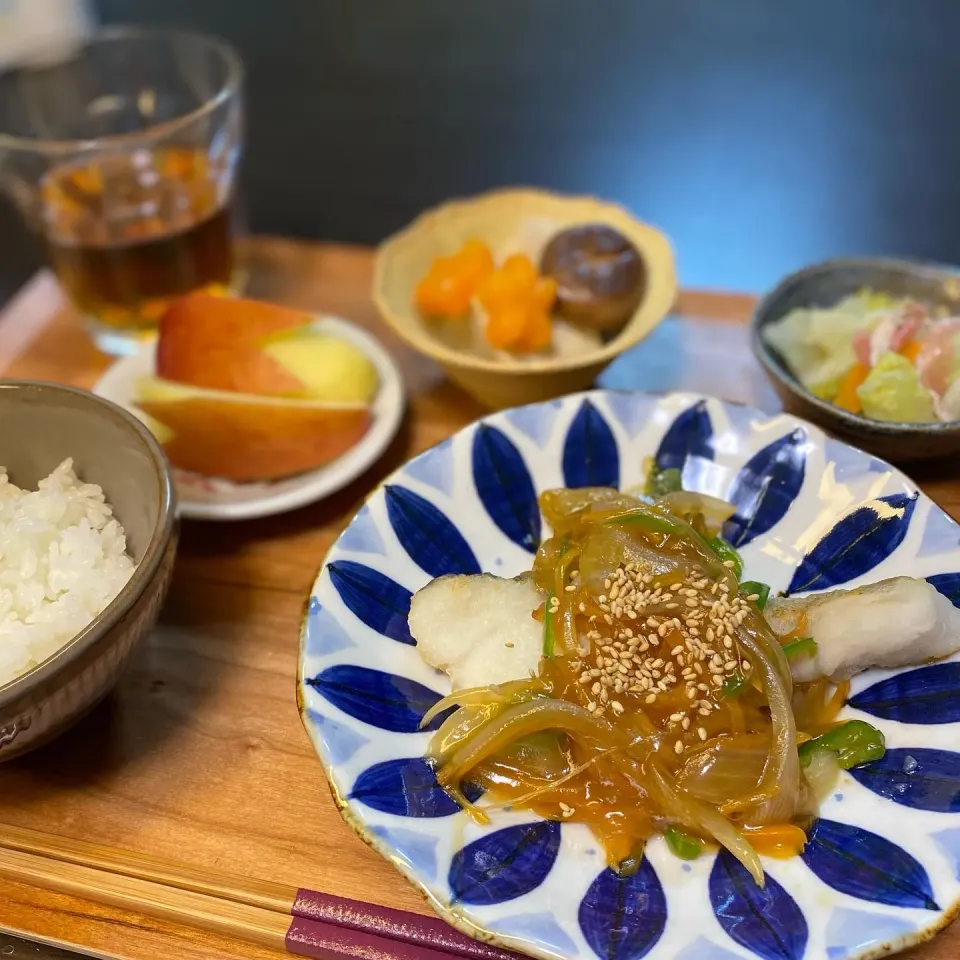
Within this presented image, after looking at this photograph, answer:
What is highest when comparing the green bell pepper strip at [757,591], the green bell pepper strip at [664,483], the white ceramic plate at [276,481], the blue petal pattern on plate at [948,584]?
the blue petal pattern on plate at [948,584]

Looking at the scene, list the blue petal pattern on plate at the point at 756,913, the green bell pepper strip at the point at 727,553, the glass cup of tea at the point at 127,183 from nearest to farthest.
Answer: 1. the blue petal pattern on plate at the point at 756,913
2. the green bell pepper strip at the point at 727,553
3. the glass cup of tea at the point at 127,183

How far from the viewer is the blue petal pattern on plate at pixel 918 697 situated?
1.34 meters

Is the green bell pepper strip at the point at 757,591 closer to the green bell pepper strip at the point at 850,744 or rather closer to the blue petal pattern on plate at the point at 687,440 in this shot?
the green bell pepper strip at the point at 850,744

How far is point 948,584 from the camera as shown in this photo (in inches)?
57.1

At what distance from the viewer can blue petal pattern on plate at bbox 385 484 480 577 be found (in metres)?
1.62

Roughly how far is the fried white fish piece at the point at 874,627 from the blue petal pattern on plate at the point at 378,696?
565mm

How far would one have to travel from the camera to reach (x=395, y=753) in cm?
134

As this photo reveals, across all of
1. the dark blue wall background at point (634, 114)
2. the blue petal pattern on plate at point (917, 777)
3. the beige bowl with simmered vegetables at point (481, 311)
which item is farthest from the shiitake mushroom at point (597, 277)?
the blue petal pattern on plate at point (917, 777)

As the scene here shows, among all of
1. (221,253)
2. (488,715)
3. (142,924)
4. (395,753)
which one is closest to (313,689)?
(395,753)

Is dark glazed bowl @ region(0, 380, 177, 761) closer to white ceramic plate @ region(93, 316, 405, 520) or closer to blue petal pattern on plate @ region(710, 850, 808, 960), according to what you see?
white ceramic plate @ region(93, 316, 405, 520)

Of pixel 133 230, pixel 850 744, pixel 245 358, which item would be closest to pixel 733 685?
pixel 850 744

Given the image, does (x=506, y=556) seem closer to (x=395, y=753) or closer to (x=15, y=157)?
(x=395, y=753)

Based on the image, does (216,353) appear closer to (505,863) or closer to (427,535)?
(427,535)

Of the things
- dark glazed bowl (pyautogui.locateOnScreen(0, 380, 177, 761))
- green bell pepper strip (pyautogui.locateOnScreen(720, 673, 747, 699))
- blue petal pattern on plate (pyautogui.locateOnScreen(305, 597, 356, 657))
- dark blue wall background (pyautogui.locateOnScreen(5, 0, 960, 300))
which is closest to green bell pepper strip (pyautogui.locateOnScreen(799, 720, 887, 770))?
green bell pepper strip (pyautogui.locateOnScreen(720, 673, 747, 699))
